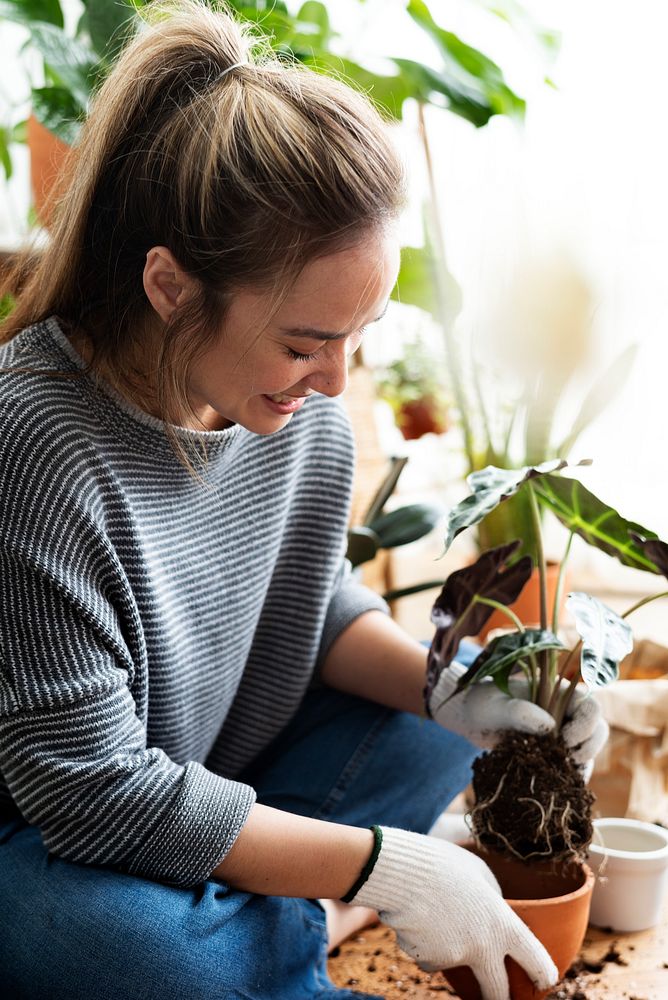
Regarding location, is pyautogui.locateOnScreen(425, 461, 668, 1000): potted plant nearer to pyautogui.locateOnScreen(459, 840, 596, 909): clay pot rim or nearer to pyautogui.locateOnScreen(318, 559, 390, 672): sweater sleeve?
pyautogui.locateOnScreen(459, 840, 596, 909): clay pot rim

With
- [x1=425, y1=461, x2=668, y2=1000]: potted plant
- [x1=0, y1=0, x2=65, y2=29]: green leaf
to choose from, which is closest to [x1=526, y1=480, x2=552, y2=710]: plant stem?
[x1=425, y1=461, x2=668, y2=1000]: potted plant

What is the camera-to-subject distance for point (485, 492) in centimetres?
98

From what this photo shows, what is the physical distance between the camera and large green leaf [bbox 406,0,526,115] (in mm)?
1679

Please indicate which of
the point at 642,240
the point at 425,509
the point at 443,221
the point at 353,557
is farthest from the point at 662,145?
the point at 353,557

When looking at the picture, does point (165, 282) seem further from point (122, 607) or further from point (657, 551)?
point (657, 551)

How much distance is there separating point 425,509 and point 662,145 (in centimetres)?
99

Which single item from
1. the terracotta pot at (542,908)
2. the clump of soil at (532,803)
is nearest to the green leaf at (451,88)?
the clump of soil at (532,803)

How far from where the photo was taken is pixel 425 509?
Answer: 1629mm

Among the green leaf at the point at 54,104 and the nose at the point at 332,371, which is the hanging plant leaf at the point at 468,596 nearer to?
the nose at the point at 332,371

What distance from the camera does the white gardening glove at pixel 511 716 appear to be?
1139mm

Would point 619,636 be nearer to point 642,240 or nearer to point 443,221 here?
point 642,240

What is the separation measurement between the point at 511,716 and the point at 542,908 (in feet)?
0.70

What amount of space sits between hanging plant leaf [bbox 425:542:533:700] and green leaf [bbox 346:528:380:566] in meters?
0.40

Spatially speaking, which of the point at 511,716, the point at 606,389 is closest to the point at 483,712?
the point at 511,716
